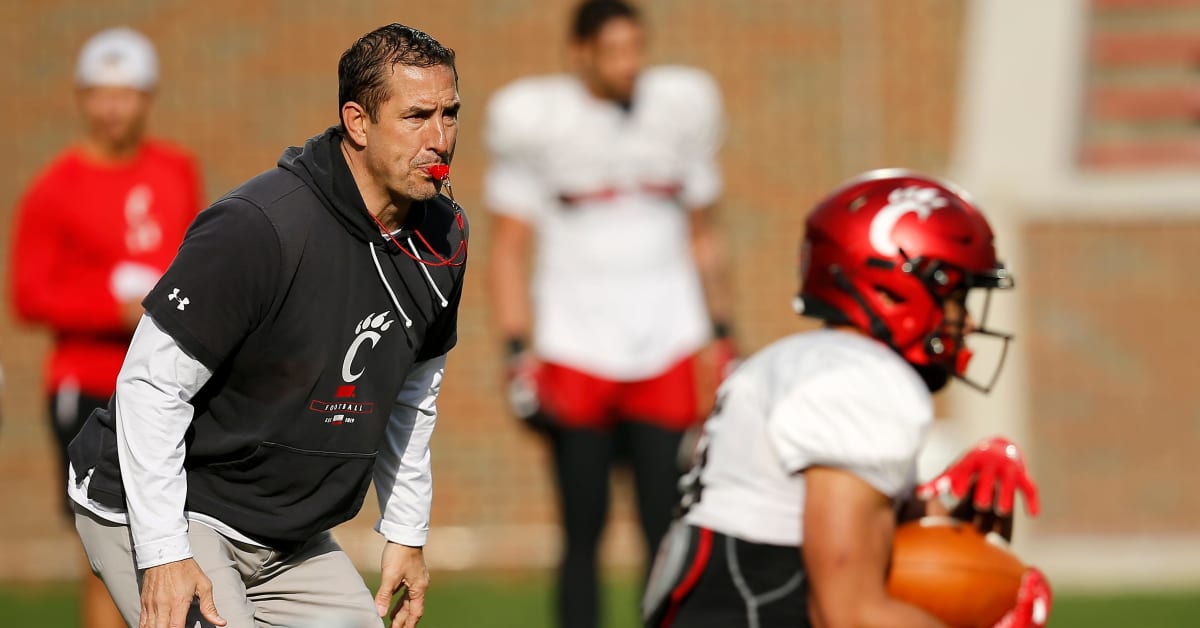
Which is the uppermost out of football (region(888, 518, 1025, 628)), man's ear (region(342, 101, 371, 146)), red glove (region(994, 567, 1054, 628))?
man's ear (region(342, 101, 371, 146))

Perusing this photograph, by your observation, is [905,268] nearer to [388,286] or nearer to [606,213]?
[388,286]

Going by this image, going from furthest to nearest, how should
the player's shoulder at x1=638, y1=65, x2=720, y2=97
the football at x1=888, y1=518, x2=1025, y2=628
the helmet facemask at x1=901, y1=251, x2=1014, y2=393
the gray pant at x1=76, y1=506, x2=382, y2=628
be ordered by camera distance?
the player's shoulder at x1=638, y1=65, x2=720, y2=97, the helmet facemask at x1=901, y1=251, x2=1014, y2=393, the football at x1=888, y1=518, x2=1025, y2=628, the gray pant at x1=76, y1=506, x2=382, y2=628

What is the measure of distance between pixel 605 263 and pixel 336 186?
9.61 ft

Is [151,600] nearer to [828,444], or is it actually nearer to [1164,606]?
[828,444]

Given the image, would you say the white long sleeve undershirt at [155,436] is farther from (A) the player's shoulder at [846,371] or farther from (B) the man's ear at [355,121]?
(A) the player's shoulder at [846,371]

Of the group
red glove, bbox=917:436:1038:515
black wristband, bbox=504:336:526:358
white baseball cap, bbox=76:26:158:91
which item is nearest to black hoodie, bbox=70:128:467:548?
red glove, bbox=917:436:1038:515

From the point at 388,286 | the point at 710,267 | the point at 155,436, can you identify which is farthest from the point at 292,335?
the point at 710,267

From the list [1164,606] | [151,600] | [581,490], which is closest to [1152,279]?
[1164,606]

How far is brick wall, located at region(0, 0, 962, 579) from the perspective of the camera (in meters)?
9.06

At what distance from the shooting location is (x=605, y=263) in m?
6.09

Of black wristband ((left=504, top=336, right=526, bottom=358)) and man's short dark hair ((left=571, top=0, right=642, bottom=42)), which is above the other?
man's short dark hair ((left=571, top=0, right=642, bottom=42))

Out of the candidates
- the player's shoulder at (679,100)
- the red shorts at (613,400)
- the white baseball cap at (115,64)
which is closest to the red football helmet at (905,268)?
the red shorts at (613,400)

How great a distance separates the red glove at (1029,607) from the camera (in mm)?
3543

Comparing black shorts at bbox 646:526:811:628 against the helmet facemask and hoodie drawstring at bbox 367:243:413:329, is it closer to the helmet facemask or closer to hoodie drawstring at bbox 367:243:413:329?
the helmet facemask
